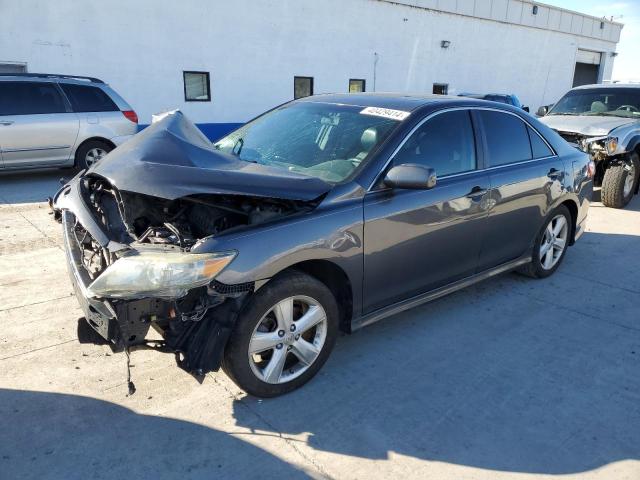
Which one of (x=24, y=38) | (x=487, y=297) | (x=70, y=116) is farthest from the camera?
(x=24, y=38)

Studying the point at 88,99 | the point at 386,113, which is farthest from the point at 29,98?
the point at 386,113

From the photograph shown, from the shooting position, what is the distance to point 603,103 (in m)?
9.11

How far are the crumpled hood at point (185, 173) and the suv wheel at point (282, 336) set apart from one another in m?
0.53

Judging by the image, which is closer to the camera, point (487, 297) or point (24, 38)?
point (487, 297)

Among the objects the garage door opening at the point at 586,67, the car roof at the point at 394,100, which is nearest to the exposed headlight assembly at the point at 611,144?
the car roof at the point at 394,100

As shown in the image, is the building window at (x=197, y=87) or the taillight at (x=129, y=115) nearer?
the taillight at (x=129, y=115)

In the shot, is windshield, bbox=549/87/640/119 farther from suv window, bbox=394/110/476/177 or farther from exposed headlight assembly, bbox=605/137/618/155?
suv window, bbox=394/110/476/177

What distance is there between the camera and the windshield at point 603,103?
29.1 ft

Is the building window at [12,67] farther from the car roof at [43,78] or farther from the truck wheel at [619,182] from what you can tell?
the truck wheel at [619,182]

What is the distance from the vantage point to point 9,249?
549cm

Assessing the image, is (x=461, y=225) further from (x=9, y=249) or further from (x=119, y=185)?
(x=9, y=249)

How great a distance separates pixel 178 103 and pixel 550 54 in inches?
807

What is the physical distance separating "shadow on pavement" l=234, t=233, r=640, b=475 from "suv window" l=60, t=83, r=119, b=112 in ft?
25.1

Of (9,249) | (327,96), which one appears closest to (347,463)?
(327,96)
